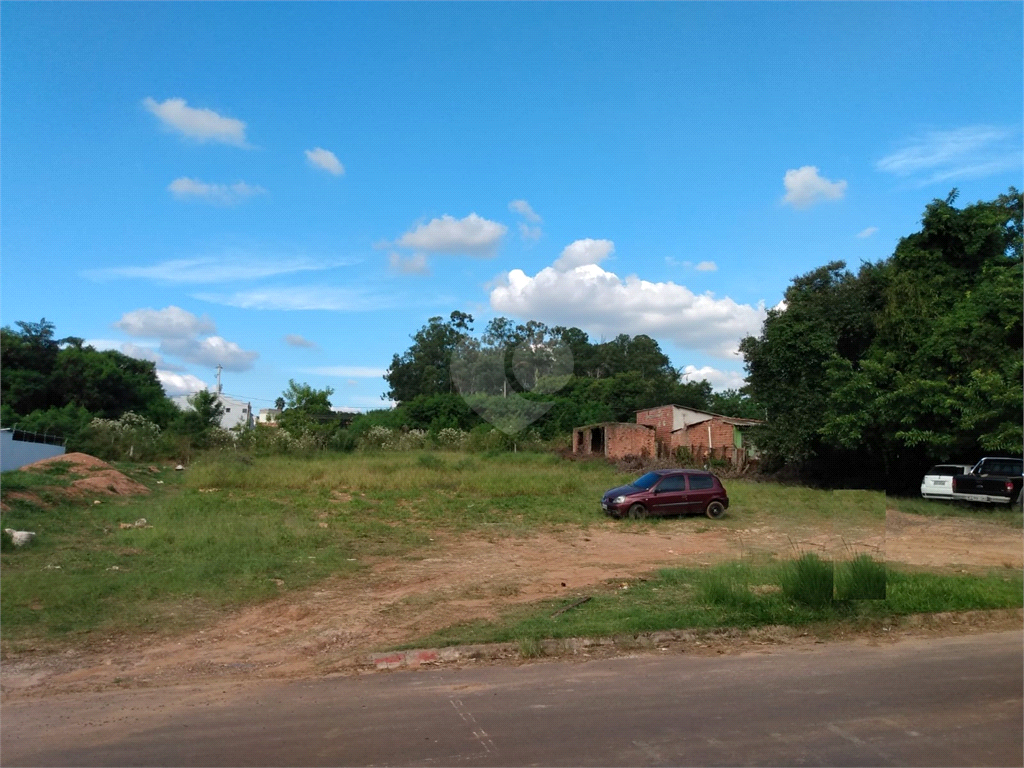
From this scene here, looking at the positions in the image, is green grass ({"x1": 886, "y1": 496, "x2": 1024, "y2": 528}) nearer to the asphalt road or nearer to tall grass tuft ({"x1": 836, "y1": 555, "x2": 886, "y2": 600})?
tall grass tuft ({"x1": 836, "y1": 555, "x2": 886, "y2": 600})

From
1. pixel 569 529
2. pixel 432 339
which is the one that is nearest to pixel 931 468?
pixel 569 529

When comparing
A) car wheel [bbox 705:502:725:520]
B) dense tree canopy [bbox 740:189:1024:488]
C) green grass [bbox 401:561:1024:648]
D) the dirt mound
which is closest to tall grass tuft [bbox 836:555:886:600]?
green grass [bbox 401:561:1024:648]

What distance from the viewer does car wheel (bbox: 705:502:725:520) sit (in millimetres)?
22172

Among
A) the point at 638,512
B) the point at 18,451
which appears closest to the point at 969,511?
the point at 638,512

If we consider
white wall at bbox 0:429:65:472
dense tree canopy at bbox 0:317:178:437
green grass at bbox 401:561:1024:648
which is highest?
dense tree canopy at bbox 0:317:178:437

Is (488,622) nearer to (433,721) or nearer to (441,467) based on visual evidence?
(433,721)

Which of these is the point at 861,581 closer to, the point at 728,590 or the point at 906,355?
the point at 728,590

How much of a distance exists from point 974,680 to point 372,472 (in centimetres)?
2619

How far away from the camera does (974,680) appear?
21.2 feet

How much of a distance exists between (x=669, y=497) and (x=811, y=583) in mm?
13004

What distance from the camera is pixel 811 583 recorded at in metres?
8.98

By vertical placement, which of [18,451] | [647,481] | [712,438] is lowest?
[647,481]

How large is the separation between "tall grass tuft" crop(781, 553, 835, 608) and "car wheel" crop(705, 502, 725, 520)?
43.2ft

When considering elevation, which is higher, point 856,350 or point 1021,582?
point 856,350
